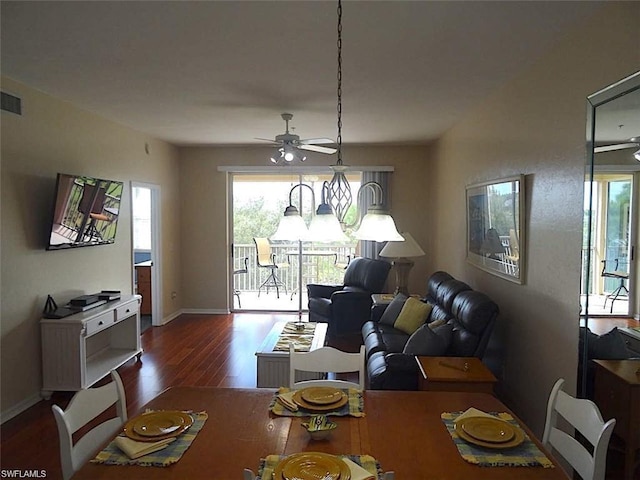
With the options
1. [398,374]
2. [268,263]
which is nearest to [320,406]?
[398,374]

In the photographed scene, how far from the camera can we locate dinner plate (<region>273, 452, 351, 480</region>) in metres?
1.32

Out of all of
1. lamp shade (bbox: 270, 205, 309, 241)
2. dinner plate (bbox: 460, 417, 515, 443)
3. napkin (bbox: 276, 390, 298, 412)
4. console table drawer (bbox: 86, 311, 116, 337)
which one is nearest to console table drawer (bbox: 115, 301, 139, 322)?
console table drawer (bbox: 86, 311, 116, 337)

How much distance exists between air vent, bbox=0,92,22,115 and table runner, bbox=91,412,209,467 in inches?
117

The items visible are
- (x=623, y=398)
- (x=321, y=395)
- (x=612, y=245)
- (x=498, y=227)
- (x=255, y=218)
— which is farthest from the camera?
(x=255, y=218)

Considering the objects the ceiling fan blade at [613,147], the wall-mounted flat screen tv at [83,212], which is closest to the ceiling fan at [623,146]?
the ceiling fan blade at [613,147]

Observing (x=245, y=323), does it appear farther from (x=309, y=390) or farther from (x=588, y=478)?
(x=588, y=478)

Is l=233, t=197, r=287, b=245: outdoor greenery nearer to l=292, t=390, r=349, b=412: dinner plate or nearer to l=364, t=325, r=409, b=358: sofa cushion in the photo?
l=364, t=325, r=409, b=358: sofa cushion

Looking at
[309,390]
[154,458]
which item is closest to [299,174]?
[309,390]

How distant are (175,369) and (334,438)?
130 inches

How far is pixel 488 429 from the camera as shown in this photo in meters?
1.64

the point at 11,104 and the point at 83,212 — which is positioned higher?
the point at 11,104

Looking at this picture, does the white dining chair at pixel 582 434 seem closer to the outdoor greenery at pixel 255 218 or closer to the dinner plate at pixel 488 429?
the dinner plate at pixel 488 429

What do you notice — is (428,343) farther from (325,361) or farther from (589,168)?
(589,168)

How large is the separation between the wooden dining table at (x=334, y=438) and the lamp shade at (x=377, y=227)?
2.50ft
